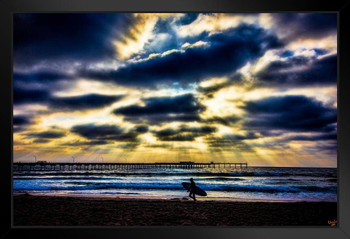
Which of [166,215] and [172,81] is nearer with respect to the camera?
[166,215]

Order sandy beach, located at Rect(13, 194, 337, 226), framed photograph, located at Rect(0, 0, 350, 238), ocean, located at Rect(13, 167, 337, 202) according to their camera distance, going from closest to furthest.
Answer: sandy beach, located at Rect(13, 194, 337, 226) → framed photograph, located at Rect(0, 0, 350, 238) → ocean, located at Rect(13, 167, 337, 202)

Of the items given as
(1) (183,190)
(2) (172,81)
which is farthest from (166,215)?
(1) (183,190)

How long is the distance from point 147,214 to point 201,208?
1.65 meters

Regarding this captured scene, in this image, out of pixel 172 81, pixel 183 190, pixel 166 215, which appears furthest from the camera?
pixel 183 190

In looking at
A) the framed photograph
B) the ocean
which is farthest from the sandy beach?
the ocean

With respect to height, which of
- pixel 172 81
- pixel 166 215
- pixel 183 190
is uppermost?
pixel 172 81

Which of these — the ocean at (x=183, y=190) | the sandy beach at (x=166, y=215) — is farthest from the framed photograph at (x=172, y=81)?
the ocean at (x=183, y=190)

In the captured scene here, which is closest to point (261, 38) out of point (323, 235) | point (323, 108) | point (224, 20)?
point (224, 20)

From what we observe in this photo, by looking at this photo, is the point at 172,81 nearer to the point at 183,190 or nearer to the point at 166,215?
the point at 166,215

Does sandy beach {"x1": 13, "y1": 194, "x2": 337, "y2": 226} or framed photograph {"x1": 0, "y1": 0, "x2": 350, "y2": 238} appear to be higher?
framed photograph {"x1": 0, "y1": 0, "x2": 350, "y2": 238}

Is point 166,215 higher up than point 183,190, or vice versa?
point 166,215

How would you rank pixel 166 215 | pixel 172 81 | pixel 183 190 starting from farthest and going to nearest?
1. pixel 183 190
2. pixel 172 81
3. pixel 166 215

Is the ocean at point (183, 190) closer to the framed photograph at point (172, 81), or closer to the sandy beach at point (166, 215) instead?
the framed photograph at point (172, 81)

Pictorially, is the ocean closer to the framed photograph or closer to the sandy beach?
the framed photograph
